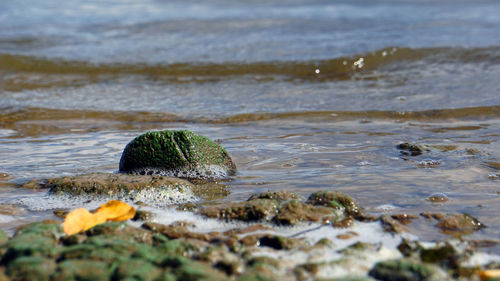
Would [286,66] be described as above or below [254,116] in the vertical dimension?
above

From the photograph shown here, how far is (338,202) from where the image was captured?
8.80ft

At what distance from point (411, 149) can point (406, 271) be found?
2.36 m

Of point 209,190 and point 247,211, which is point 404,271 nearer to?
point 247,211

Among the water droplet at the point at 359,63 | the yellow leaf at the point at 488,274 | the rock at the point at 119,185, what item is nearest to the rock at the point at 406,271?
the yellow leaf at the point at 488,274

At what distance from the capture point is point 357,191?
124 inches

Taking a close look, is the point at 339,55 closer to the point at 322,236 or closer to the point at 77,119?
the point at 77,119

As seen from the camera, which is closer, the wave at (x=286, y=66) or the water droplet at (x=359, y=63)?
the wave at (x=286, y=66)

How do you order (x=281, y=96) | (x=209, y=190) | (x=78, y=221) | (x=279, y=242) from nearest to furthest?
(x=279, y=242), (x=78, y=221), (x=209, y=190), (x=281, y=96)

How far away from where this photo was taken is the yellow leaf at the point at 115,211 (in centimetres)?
253

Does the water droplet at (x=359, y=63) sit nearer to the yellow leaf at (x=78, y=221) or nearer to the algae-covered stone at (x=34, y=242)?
the yellow leaf at (x=78, y=221)

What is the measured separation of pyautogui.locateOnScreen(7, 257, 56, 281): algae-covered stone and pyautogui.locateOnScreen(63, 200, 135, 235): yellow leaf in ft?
1.44

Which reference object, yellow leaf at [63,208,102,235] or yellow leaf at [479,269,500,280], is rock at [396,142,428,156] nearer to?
yellow leaf at [479,269,500,280]

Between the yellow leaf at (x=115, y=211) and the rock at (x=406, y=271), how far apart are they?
120 cm

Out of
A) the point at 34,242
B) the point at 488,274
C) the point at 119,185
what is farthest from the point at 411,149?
the point at 34,242
